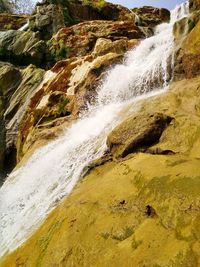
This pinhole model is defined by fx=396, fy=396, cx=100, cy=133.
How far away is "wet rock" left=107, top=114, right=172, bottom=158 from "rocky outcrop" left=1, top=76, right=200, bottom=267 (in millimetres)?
262

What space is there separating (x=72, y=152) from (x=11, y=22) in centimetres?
3624

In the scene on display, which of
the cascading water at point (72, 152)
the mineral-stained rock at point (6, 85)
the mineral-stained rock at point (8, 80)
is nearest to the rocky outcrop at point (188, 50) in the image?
the cascading water at point (72, 152)

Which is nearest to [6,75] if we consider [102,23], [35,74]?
[35,74]

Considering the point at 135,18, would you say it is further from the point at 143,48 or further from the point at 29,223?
the point at 29,223

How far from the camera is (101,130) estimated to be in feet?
50.7

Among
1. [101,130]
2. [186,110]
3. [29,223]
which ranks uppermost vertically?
[186,110]

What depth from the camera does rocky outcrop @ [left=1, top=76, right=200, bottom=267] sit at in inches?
259

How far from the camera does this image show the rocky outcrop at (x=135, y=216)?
21.6ft

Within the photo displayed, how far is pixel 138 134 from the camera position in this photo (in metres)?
11.1

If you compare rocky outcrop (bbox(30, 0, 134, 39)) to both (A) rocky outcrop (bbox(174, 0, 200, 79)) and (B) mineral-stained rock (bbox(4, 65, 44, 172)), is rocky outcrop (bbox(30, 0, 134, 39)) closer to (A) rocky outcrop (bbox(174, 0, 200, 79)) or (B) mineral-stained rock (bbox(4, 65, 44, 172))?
(B) mineral-stained rock (bbox(4, 65, 44, 172))

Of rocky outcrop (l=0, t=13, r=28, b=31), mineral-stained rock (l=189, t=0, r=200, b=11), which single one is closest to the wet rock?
mineral-stained rock (l=189, t=0, r=200, b=11)

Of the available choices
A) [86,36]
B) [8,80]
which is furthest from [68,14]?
[8,80]

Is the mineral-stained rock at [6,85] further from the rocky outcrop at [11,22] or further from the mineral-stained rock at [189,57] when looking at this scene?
the rocky outcrop at [11,22]

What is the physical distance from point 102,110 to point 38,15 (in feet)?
78.0
